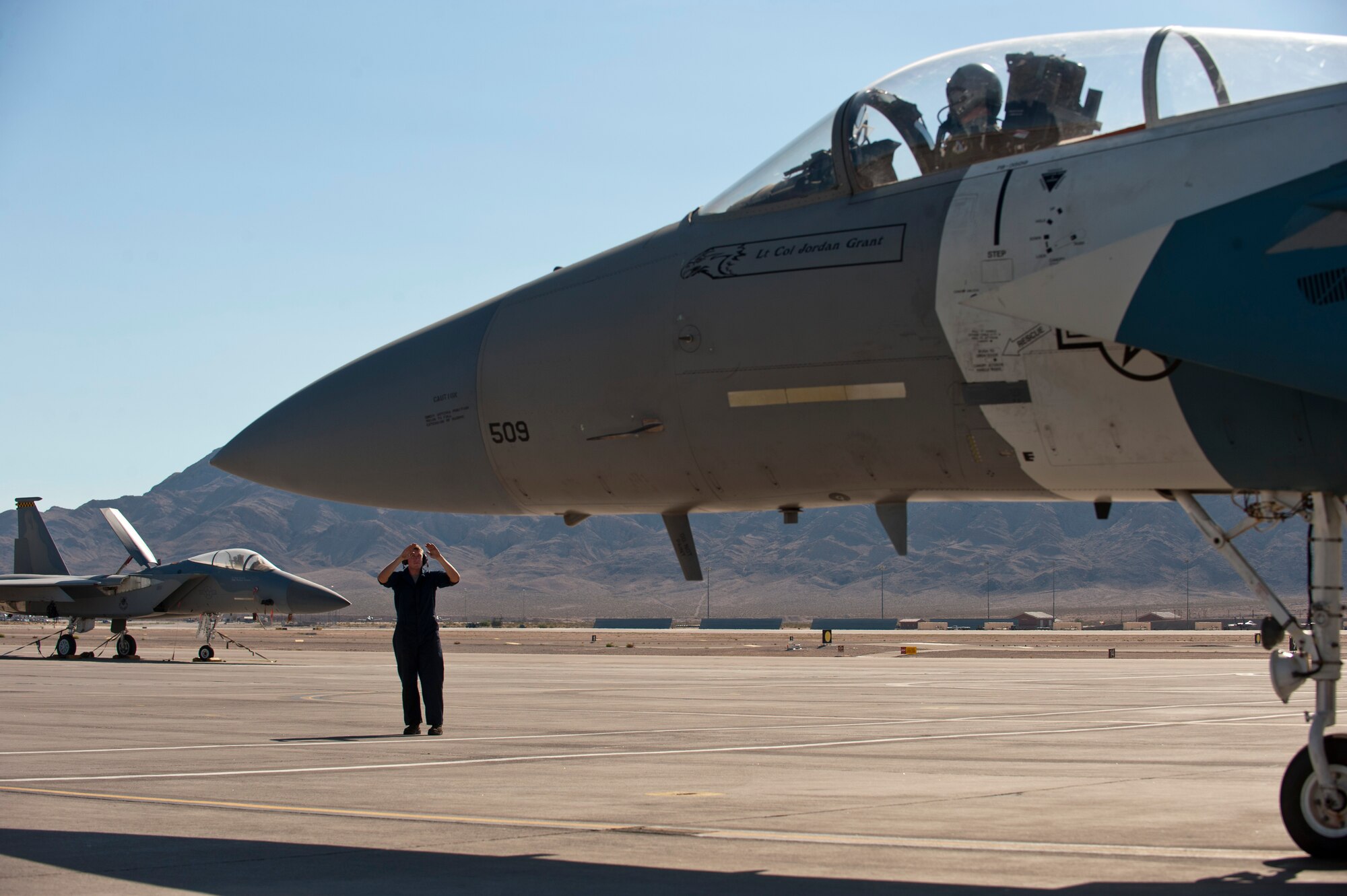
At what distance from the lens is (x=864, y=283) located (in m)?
6.85

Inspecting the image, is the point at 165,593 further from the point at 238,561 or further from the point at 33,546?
the point at 33,546

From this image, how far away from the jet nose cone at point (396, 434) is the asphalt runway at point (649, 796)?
199cm

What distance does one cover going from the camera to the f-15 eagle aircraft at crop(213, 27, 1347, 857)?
18.9 feet

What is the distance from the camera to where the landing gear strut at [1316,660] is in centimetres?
619

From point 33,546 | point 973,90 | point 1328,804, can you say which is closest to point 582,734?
point 1328,804

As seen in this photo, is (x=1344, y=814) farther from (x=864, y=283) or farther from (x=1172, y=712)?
(x=1172, y=712)

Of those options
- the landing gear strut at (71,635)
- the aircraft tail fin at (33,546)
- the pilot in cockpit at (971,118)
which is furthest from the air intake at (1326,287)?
the aircraft tail fin at (33,546)

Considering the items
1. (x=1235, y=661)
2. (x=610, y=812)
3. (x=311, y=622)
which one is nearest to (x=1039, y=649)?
(x=1235, y=661)

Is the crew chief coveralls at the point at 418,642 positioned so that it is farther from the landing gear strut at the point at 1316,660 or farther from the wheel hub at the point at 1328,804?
the wheel hub at the point at 1328,804

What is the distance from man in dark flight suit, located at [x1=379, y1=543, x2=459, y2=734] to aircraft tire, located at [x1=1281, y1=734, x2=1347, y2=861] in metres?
8.57

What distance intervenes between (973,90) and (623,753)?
7.19 meters

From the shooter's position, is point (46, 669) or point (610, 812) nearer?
point (610, 812)

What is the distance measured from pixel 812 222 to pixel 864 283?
601 millimetres

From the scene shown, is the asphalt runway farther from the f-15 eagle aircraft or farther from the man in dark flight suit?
the f-15 eagle aircraft
